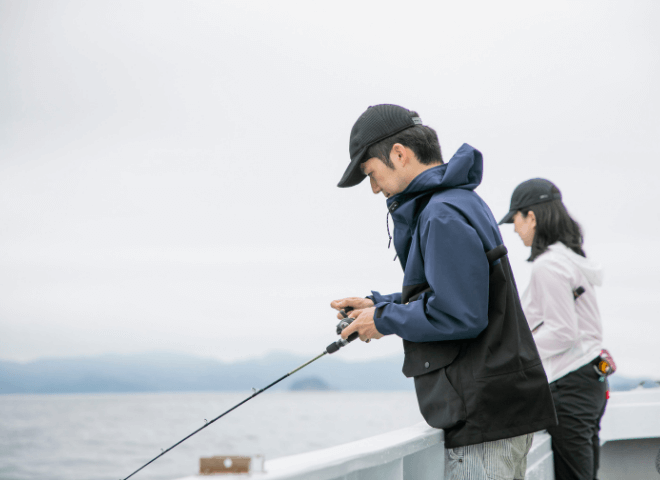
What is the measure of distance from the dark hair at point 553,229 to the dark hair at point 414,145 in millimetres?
1132

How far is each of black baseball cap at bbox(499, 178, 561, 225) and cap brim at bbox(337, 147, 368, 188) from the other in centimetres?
115

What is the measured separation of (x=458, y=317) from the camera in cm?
→ 112

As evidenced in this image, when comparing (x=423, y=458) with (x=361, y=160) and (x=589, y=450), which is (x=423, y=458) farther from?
(x=589, y=450)

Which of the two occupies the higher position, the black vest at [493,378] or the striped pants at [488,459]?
the black vest at [493,378]

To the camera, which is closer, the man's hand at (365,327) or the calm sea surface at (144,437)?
the man's hand at (365,327)

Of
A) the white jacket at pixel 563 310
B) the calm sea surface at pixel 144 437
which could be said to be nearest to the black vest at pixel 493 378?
the white jacket at pixel 563 310

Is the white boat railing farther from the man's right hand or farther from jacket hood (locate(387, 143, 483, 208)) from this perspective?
jacket hood (locate(387, 143, 483, 208))

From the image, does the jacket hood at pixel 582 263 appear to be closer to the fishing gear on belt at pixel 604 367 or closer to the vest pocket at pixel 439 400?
the fishing gear on belt at pixel 604 367

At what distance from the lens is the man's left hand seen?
1.26 m

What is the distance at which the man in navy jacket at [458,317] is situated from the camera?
1.15 metres

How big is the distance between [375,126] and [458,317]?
0.52 meters

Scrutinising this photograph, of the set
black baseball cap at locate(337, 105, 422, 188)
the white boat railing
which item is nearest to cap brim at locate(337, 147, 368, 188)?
black baseball cap at locate(337, 105, 422, 188)

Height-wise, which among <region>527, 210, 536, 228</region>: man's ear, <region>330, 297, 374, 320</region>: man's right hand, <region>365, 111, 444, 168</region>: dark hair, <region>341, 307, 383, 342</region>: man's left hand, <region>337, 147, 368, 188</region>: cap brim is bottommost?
<region>341, 307, 383, 342</region>: man's left hand

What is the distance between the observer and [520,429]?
3.87ft
